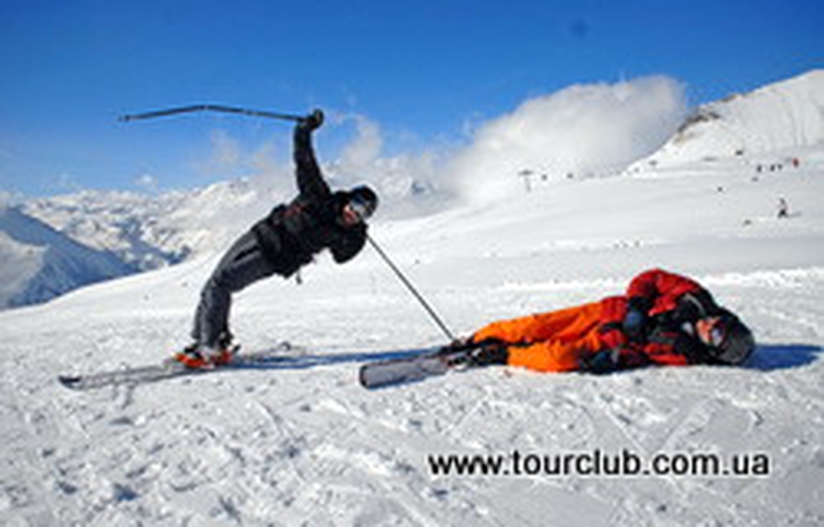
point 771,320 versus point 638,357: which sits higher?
→ point 638,357

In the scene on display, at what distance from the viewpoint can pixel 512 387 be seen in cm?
446

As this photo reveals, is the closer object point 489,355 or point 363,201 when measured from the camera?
point 489,355

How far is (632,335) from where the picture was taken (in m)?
4.81

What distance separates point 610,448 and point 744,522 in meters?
0.86

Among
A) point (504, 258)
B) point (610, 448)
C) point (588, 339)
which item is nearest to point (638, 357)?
point (588, 339)

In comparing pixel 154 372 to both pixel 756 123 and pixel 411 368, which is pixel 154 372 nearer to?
pixel 411 368

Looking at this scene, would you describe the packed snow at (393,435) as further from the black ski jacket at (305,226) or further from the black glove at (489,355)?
the black ski jacket at (305,226)

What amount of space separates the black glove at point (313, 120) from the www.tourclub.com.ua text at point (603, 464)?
3786 millimetres

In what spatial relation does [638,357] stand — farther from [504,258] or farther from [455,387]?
[504,258]

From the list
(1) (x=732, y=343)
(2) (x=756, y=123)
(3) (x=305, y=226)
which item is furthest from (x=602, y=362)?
(2) (x=756, y=123)

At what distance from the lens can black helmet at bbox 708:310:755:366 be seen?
4344mm

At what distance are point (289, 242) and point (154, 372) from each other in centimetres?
203

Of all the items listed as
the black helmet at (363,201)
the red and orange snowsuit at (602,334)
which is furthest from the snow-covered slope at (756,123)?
the black helmet at (363,201)

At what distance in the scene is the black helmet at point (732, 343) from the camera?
4344 mm
